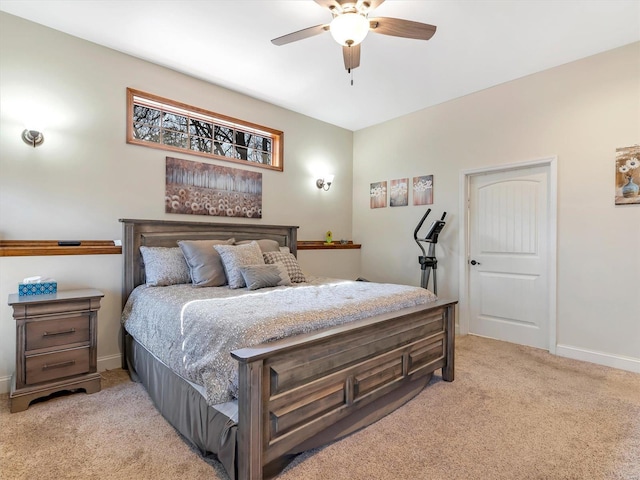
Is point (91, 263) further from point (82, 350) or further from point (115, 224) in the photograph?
point (82, 350)

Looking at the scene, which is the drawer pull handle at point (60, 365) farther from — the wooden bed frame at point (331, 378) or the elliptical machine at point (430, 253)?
the elliptical machine at point (430, 253)

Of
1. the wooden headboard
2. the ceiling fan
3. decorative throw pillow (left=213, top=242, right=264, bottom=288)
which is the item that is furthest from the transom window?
the ceiling fan

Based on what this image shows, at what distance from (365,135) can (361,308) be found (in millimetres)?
3740

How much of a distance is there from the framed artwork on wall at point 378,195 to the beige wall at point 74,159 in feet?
7.84

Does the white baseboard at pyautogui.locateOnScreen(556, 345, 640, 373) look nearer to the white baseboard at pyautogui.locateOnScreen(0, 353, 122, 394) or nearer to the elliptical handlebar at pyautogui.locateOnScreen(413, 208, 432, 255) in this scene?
the elliptical handlebar at pyautogui.locateOnScreen(413, 208, 432, 255)

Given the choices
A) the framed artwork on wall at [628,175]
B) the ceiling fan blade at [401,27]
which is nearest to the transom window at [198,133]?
the ceiling fan blade at [401,27]

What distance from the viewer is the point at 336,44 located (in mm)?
2967

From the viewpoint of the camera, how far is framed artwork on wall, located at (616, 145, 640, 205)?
2922mm

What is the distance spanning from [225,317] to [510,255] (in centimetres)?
336

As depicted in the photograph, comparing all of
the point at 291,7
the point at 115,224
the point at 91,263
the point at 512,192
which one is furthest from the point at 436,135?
the point at 91,263

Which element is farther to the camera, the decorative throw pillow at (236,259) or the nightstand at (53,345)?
the decorative throw pillow at (236,259)

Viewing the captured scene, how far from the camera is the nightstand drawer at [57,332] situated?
2.24 m

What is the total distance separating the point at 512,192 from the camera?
3729 millimetres

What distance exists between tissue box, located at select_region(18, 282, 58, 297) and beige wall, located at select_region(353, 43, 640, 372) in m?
4.00
